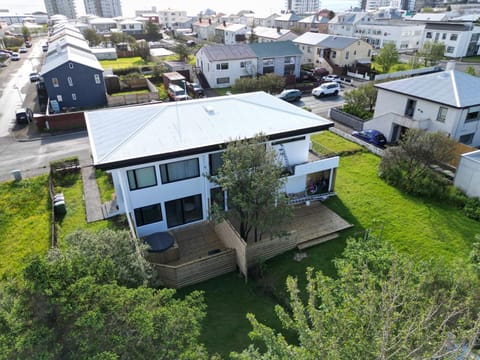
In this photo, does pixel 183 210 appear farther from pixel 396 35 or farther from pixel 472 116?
pixel 396 35

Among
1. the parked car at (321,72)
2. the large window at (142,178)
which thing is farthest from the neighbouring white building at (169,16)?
the large window at (142,178)

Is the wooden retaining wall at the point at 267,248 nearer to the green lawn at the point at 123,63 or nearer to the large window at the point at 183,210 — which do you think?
the large window at the point at 183,210

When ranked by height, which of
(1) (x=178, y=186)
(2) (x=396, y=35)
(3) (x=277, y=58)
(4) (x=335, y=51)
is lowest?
(1) (x=178, y=186)

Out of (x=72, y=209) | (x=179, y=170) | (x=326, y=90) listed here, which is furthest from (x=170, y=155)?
(x=326, y=90)

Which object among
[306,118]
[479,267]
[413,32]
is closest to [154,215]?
[306,118]

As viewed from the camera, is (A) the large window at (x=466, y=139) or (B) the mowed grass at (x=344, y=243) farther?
(A) the large window at (x=466, y=139)

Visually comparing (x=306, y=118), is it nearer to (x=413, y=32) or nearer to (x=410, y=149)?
(x=410, y=149)

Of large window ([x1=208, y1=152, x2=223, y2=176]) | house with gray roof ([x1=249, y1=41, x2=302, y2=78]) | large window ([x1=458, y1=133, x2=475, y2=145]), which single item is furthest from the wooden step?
house with gray roof ([x1=249, y1=41, x2=302, y2=78])
